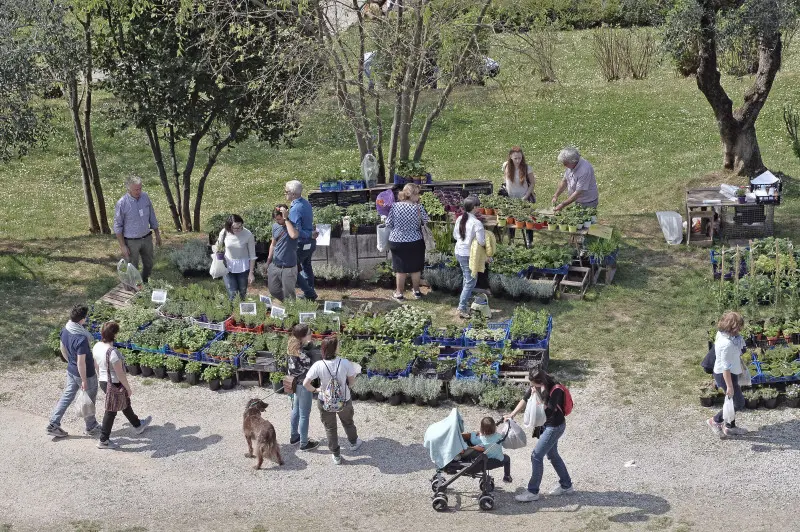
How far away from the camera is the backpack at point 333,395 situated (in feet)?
30.4

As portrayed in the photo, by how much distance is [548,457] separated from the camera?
29.1 feet

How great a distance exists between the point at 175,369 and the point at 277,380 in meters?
1.21

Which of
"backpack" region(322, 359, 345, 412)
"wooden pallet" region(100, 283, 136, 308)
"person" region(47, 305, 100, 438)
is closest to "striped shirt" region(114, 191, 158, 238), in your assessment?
"wooden pallet" region(100, 283, 136, 308)

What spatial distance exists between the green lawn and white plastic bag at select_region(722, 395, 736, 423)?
1.13m

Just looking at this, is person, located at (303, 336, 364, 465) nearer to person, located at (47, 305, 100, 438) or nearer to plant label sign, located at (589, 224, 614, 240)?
person, located at (47, 305, 100, 438)

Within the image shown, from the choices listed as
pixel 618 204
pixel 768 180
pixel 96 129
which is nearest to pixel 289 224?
pixel 768 180

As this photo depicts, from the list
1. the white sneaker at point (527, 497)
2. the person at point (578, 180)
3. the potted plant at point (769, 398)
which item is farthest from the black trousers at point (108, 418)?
the person at point (578, 180)

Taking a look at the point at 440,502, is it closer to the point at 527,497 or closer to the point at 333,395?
the point at 527,497

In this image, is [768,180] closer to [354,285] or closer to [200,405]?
[354,285]

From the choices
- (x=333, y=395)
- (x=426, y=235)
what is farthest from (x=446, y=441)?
(x=426, y=235)

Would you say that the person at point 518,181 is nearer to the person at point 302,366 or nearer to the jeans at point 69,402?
the person at point 302,366

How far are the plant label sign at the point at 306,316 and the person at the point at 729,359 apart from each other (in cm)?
439

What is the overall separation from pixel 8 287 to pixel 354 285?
4.78 meters

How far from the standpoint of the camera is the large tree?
16.5m
